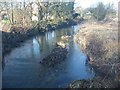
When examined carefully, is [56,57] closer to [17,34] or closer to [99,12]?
[17,34]

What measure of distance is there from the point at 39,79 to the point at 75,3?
89.0 ft

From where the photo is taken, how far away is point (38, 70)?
1662 cm

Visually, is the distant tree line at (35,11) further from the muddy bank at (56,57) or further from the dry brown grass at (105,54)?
the dry brown grass at (105,54)

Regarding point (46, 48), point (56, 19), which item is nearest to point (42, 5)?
point (56, 19)

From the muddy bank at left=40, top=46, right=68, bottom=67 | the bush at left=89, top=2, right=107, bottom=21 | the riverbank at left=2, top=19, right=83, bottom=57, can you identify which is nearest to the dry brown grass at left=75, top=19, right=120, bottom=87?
the muddy bank at left=40, top=46, right=68, bottom=67

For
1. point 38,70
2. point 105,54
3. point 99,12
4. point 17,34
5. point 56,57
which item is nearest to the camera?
point 38,70

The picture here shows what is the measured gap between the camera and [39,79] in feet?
49.6

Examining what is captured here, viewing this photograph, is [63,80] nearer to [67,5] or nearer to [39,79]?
[39,79]

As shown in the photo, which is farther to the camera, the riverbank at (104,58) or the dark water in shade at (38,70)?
the dark water in shade at (38,70)

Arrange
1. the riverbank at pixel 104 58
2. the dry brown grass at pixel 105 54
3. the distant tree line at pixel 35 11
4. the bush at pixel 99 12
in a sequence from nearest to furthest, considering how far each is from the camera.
→ the riverbank at pixel 104 58
the dry brown grass at pixel 105 54
the distant tree line at pixel 35 11
the bush at pixel 99 12

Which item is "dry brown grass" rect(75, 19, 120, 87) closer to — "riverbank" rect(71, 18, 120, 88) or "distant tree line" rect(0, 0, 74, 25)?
"riverbank" rect(71, 18, 120, 88)

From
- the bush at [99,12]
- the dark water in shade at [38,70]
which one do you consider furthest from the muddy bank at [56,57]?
the bush at [99,12]

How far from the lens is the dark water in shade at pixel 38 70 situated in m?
14.6

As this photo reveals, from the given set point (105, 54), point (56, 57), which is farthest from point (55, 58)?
point (105, 54)
